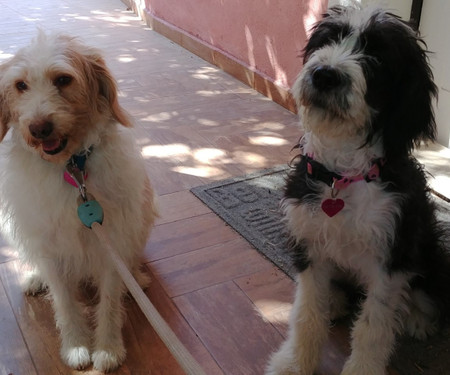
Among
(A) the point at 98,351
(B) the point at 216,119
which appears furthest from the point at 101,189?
(B) the point at 216,119

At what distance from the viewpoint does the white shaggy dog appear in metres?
1.65

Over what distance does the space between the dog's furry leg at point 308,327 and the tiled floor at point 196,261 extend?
10 cm

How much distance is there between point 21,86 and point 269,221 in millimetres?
1404

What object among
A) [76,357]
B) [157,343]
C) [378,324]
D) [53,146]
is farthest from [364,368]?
[53,146]

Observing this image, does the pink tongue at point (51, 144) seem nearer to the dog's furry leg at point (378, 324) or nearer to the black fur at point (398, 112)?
the black fur at point (398, 112)

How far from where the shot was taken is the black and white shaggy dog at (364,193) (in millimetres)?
1430

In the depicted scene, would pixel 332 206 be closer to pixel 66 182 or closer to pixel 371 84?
pixel 371 84

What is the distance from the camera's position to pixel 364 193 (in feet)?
5.13

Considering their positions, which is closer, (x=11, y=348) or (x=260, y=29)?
(x=11, y=348)

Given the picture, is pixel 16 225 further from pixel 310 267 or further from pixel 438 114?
pixel 438 114

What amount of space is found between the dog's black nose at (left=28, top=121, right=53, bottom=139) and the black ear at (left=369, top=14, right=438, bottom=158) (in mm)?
966

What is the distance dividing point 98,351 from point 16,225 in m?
0.53

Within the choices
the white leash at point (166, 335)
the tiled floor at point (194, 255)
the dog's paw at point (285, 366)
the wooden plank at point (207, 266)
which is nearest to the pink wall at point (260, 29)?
the tiled floor at point (194, 255)

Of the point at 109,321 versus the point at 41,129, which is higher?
the point at 41,129
